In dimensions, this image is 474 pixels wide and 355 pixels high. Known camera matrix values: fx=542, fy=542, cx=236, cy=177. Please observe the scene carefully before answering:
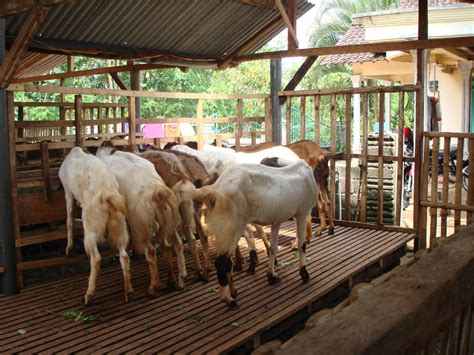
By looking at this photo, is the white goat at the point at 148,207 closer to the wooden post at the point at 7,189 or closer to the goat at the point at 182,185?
the goat at the point at 182,185

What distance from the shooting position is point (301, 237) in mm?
5816

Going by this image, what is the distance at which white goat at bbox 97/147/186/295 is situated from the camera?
505 centimetres

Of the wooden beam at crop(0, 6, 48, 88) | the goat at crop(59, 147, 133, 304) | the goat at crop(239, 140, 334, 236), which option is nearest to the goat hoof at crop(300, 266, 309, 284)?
the goat at crop(59, 147, 133, 304)

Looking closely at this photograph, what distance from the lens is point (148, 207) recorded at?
16.6ft

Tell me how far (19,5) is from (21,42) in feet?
1.17

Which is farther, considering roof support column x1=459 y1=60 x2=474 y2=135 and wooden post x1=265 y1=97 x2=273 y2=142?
roof support column x1=459 y1=60 x2=474 y2=135

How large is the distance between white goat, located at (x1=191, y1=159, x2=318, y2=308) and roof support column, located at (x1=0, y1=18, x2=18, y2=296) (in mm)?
1936

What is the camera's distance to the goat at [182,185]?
564 cm

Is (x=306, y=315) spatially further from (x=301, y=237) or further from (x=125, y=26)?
(x=125, y=26)

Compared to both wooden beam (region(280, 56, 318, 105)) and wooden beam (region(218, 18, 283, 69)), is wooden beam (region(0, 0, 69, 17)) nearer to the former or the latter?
wooden beam (region(218, 18, 283, 69))

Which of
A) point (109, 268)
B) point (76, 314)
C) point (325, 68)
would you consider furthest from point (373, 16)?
point (325, 68)

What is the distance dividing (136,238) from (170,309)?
2.47ft

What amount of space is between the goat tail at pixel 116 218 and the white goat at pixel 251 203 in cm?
71

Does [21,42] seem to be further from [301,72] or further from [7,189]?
[301,72]
